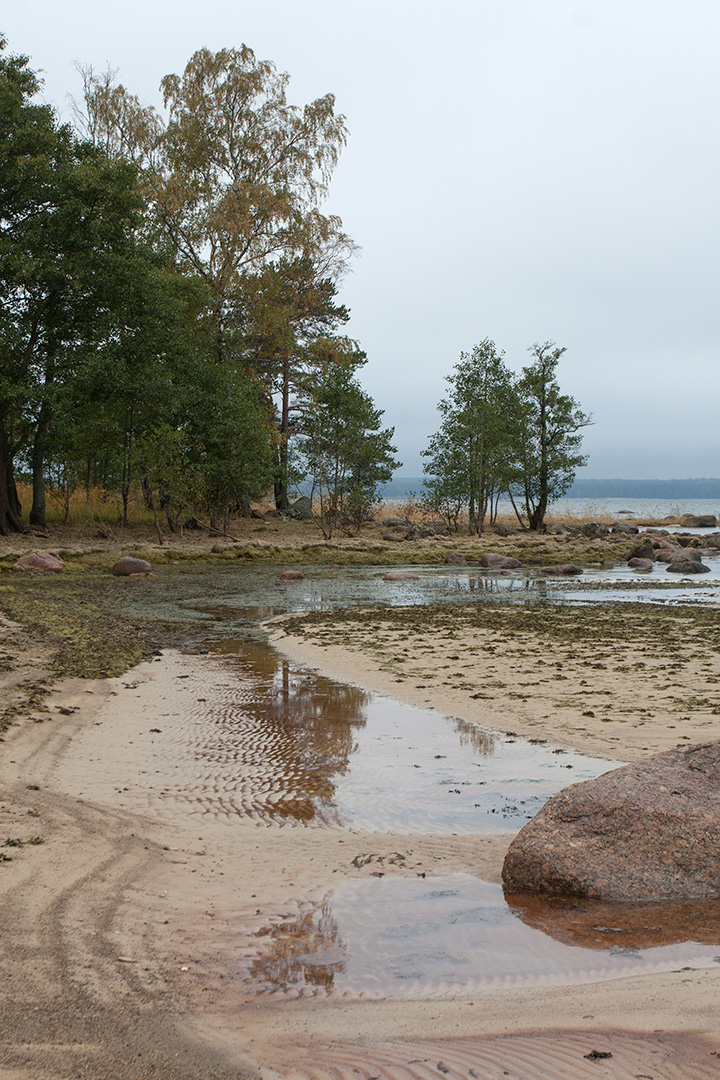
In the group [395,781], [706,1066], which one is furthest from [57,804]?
[706,1066]

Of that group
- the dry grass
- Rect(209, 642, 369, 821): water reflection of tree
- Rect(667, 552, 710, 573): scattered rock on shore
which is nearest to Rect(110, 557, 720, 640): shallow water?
Rect(667, 552, 710, 573): scattered rock on shore

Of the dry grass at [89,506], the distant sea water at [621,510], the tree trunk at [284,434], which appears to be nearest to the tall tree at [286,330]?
the tree trunk at [284,434]

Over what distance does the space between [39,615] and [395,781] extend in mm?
8718

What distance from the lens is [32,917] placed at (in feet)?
11.1

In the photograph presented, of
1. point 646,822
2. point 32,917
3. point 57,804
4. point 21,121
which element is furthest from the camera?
point 21,121

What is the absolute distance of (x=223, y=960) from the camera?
3.18 metres

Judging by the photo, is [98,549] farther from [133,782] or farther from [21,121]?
[133,782]

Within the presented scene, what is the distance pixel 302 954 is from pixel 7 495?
82.0 ft

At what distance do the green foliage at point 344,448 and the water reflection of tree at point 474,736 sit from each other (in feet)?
85.8

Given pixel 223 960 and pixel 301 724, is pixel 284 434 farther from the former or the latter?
pixel 223 960

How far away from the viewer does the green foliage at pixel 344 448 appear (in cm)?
3303

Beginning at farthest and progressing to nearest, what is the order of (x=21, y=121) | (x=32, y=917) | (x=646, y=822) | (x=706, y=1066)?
(x=21, y=121)
(x=646, y=822)
(x=32, y=917)
(x=706, y=1066)

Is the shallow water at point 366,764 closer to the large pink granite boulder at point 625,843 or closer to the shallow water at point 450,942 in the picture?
the large pink granite boulder at point 625,843

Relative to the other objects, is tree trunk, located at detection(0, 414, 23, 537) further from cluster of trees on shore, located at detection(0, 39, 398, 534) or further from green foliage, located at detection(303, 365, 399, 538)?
green foliage, located at detection(303, 365, 399, 538)
